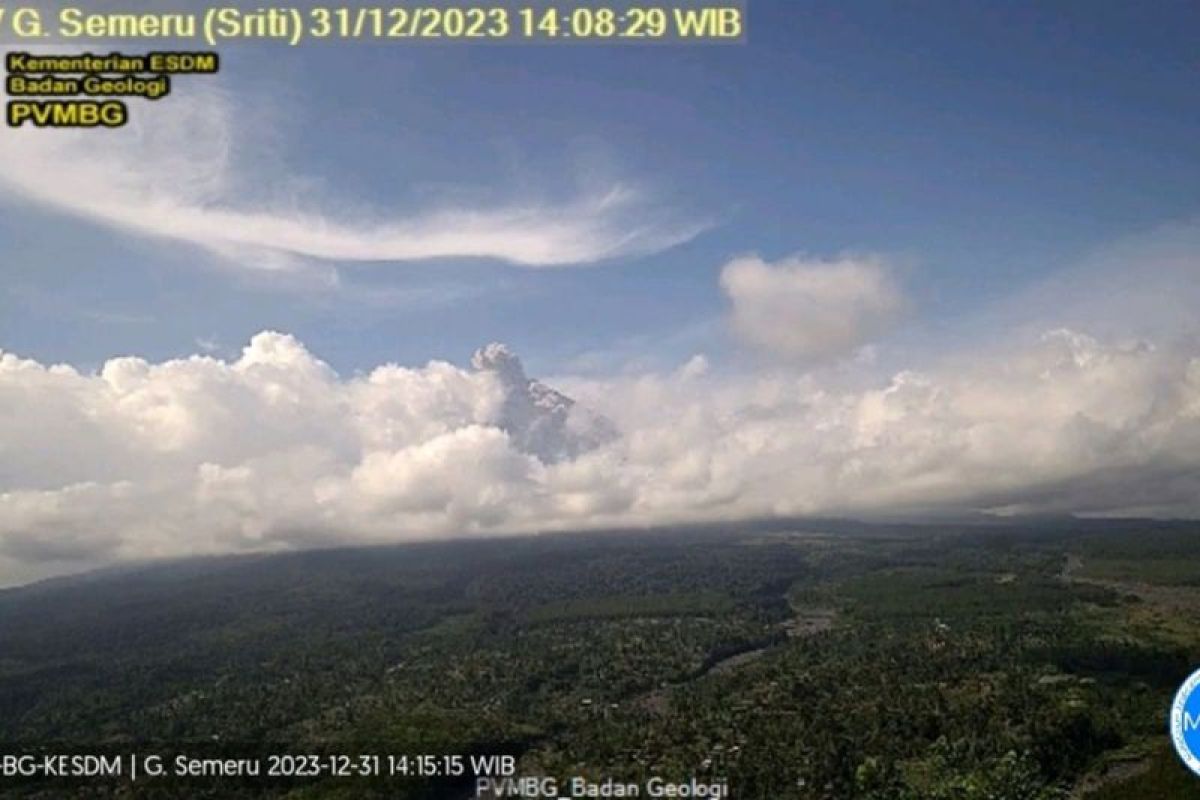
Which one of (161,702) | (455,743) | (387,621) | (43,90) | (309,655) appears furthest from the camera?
(387,621)

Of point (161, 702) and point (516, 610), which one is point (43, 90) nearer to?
point (161, 702)

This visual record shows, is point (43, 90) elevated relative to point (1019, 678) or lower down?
elevated

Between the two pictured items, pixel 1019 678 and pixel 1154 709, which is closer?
pixel 1154 709

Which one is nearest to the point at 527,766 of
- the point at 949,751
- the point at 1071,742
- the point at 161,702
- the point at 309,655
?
the point at 949,751

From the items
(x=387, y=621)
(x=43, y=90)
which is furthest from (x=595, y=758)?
(x=387, y=621)

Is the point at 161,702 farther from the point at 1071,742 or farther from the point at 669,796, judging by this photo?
the point at 1071,742

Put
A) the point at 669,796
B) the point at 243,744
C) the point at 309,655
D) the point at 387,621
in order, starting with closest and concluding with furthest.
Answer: the point at 669,796 < the point at 243,744 < the point at 309,655 < the point at 387,621
